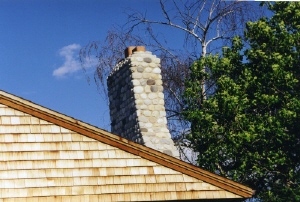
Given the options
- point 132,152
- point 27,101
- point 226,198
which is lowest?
point 226,198

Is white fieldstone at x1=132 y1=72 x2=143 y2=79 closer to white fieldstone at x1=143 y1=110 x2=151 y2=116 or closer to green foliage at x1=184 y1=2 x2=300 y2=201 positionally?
white fieldstone at x1=143 y1=110 x2=151 y2=116

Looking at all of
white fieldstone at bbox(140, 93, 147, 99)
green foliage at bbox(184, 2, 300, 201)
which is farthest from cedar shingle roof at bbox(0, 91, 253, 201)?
green foliage at bbox(184, 2, 300, 201)

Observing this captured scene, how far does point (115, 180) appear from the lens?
34.6 ft

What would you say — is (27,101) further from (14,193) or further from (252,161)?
(252,161)

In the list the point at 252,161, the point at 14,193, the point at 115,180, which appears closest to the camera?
the point at 14,193

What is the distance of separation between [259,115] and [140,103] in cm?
558

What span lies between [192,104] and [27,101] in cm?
934

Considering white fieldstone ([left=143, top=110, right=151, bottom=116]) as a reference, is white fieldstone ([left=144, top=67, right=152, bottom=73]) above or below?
above

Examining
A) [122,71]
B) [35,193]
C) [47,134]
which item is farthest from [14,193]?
[122,71]

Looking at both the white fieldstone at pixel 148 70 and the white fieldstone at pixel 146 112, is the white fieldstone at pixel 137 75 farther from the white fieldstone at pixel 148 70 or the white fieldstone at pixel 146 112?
the white fieldstone at pixel 146 112

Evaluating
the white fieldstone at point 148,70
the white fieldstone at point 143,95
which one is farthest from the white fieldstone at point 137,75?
the white fieldstone at point 143,95

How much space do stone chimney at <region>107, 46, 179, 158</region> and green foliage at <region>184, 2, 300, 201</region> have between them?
154 inches

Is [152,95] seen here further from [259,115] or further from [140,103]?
[259,115]

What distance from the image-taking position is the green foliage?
1767 cm
